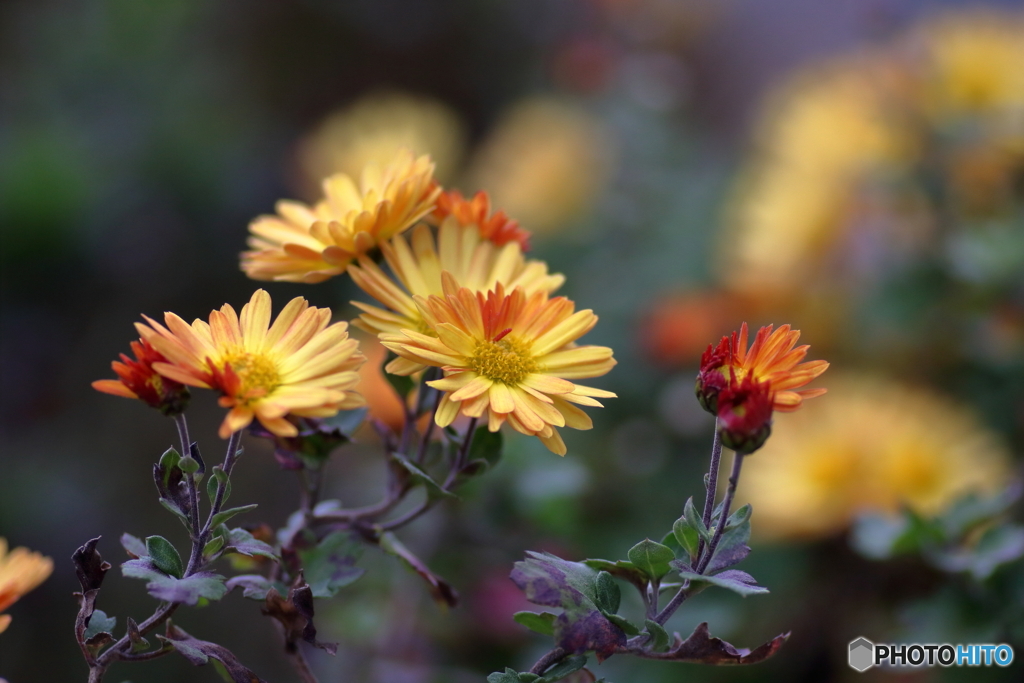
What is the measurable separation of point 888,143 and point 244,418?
112 centimetres

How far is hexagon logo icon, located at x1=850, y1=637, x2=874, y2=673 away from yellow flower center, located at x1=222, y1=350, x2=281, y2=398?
500mm

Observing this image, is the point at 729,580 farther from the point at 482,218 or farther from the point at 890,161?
the point at 890,161

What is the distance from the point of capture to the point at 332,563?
434 millimetres

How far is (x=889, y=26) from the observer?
125cm

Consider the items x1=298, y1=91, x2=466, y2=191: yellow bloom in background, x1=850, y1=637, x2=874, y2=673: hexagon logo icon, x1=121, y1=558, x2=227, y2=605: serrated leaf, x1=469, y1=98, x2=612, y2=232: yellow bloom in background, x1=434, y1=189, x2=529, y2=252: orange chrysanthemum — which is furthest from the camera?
x1=469, y1=98, x2=612, y2=232: yellow bloom in background

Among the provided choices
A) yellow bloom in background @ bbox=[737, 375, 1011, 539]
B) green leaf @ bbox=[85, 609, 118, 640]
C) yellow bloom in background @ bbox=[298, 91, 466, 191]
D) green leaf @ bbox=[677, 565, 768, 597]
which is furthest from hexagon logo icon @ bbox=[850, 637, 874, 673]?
yellow bloom in background @ bbox=[298, 91, 466, 191]

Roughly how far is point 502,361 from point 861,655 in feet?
1.39

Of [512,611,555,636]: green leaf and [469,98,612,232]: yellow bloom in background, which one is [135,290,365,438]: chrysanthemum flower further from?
[469,98,612,232]: yellow bloom in background

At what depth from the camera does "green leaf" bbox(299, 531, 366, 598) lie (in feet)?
1.37

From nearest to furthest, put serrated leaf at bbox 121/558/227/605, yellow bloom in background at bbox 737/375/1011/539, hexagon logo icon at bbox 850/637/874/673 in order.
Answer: serrated leaf at bbox 121/558/227/605 → hexagon logo icon at bbox 850/637/874/673 → yellow bloom in background at bbox 737/375/1011/539

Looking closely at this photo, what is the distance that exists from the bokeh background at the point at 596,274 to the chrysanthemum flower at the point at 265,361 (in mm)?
365

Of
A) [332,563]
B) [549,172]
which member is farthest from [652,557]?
[549,172]

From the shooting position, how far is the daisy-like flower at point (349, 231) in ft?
Result: 1.38

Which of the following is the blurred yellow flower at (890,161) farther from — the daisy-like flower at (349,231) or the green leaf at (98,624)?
the green leaf at (98,624)
